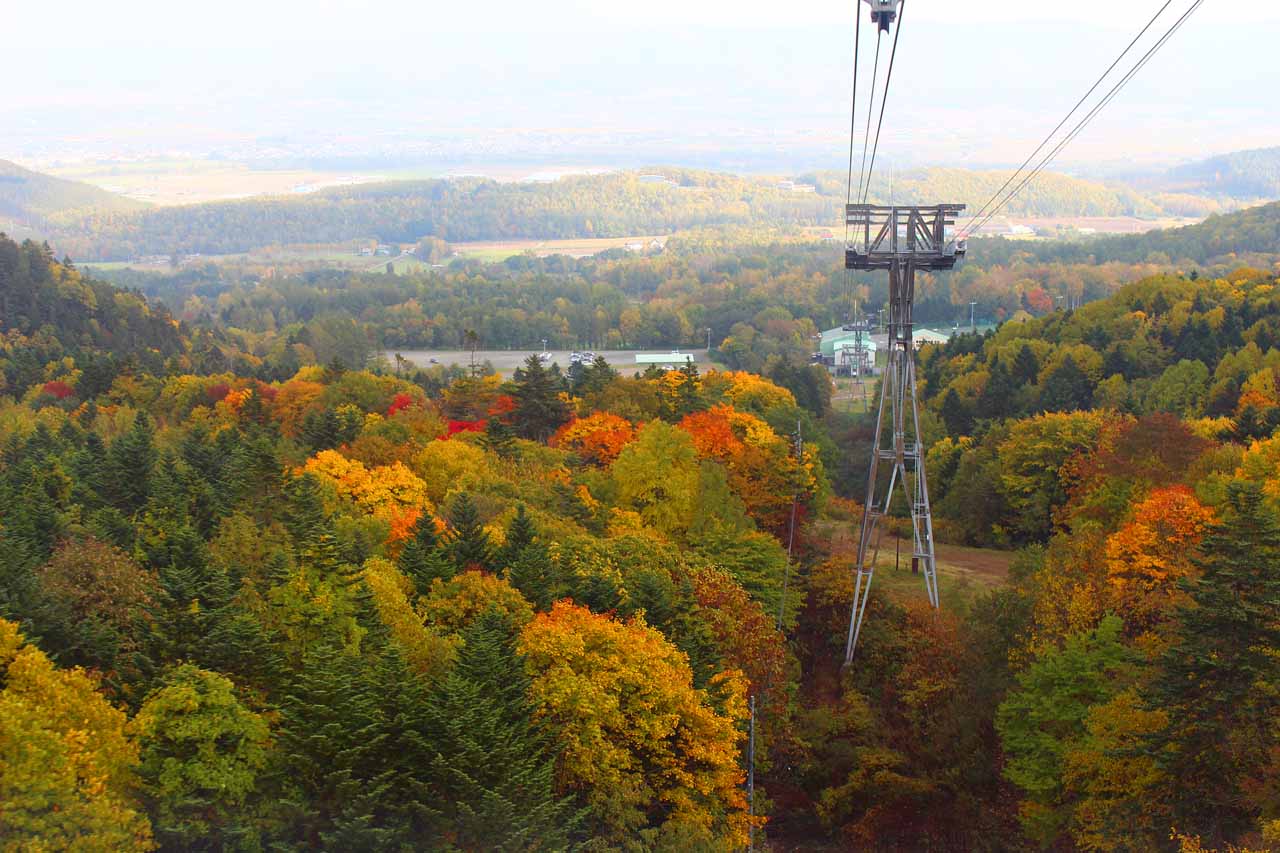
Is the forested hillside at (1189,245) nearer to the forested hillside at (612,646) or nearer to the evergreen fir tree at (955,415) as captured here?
the evergreen fir tree at (955,415)

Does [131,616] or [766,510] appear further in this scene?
[766,510]

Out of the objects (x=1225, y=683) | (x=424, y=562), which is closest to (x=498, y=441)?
(x=424, y=562)

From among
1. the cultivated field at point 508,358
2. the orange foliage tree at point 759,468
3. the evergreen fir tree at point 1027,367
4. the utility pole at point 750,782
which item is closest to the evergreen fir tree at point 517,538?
the utility pole at point 750,782

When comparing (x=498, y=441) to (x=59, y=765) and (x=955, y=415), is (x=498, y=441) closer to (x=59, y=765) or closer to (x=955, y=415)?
(x=59, y=765)

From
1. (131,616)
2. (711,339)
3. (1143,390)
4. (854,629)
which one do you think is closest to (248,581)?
(131,616)

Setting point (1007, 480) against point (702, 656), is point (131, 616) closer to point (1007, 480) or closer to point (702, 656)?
point (702, 656)

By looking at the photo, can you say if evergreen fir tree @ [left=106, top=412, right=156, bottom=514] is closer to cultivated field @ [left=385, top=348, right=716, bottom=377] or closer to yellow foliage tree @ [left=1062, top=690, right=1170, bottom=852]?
yellow foliage tree @ [left=1062, top=690, right=1170, bottom=852]

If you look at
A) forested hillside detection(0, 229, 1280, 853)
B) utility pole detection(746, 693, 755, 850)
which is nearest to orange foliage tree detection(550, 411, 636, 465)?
forested hillside detection(0, 229, 1280, 853)
